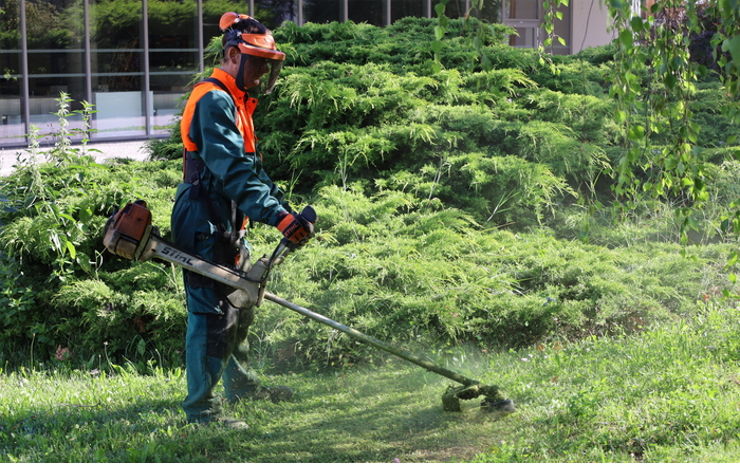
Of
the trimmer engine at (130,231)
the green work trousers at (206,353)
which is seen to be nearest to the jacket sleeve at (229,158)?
the trimmer engine at (130,231)

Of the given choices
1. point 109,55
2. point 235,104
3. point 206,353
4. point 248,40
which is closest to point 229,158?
point 235,104

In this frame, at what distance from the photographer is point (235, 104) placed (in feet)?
14.6

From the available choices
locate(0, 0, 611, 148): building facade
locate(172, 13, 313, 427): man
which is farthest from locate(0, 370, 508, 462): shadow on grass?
locate(0, 0, 611, 148): building facade

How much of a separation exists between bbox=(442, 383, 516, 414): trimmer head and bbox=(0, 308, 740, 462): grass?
0.17ft

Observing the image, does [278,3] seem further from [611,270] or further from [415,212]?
[611,270]

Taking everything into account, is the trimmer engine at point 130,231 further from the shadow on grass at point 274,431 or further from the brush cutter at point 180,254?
the shadow on grass at point 274,431

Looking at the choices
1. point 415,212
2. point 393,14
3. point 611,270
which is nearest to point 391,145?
point 415,212

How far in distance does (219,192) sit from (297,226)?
53cm

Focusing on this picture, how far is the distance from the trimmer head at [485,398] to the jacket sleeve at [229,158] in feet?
4.32

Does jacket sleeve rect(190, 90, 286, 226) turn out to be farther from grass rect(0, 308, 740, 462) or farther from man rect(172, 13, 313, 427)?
grass rect(0, 308, 740, 462)

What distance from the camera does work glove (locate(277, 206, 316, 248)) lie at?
13.4 ft

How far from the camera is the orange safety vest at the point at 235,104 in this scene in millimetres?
4367

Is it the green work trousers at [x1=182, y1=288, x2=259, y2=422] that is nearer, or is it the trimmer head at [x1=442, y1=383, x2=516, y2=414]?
the green work trousers at [x1=182, y1=288, x2=259, y2=422]

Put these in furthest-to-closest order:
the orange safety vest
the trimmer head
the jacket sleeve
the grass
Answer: the trimmer head → the orange safety vest → the jacket sleeve → the grass
